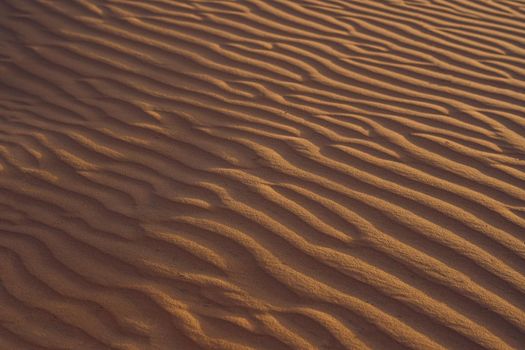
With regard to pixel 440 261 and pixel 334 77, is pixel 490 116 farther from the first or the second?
pixel 440 261

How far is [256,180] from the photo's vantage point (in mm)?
3139

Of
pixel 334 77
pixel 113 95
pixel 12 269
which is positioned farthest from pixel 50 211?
pixel 334 77

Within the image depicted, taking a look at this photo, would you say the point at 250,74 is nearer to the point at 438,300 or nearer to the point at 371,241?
the point at 371,241

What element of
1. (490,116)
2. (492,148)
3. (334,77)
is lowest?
(492,148)

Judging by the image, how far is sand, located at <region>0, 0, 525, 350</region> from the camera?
250 centimetres

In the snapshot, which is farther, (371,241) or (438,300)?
(371,241)

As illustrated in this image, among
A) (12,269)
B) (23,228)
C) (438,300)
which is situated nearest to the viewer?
(438,300)

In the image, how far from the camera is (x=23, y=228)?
2.92 m

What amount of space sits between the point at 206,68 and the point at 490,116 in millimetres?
1747

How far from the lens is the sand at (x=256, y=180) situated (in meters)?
2.50

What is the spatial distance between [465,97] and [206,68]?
1.61 meters

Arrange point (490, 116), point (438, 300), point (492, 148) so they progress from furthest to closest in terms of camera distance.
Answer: point (490, 116)
point (492, 148)
point (438, 300)

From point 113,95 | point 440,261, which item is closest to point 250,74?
point 113,95

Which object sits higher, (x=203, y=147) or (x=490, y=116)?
(x=490, y=116)
